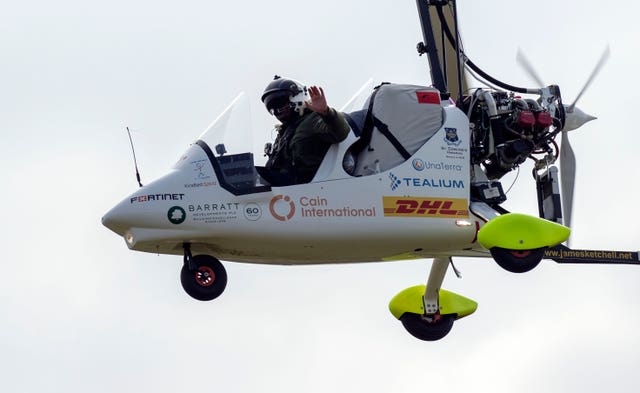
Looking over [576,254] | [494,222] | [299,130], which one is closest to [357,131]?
[299,130]

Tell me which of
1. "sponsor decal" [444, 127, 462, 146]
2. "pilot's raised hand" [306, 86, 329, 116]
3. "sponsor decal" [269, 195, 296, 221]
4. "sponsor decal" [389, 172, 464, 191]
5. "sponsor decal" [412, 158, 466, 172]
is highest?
"pilot's raised hand" [306, 86, 329, 116]

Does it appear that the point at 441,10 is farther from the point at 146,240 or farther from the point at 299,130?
the point at 146,240

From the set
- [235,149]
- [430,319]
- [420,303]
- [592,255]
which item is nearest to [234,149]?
[235,149]

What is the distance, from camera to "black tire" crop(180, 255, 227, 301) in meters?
17.3

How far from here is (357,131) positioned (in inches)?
717

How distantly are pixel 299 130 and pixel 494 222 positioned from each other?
2.51 meters

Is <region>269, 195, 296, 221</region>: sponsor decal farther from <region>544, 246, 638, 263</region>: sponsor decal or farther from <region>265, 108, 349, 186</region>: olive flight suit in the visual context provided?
<region>544, 246, 638, 263</region>: sponsor decal

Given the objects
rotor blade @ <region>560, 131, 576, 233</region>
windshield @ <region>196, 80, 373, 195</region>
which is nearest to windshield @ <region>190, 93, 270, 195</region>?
windshield @ <region>196, 80, 373, 195</region>

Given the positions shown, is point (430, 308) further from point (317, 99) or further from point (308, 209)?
point (317, 99)

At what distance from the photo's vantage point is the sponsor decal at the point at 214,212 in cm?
1711

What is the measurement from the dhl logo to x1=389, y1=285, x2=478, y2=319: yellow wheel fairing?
9.28 ft

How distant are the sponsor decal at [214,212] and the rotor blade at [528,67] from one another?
485 centimetres

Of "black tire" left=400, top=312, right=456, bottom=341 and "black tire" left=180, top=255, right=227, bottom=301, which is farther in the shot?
"black tire" left=400, top=312, right=456, bottom=341

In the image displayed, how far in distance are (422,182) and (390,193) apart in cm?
44
